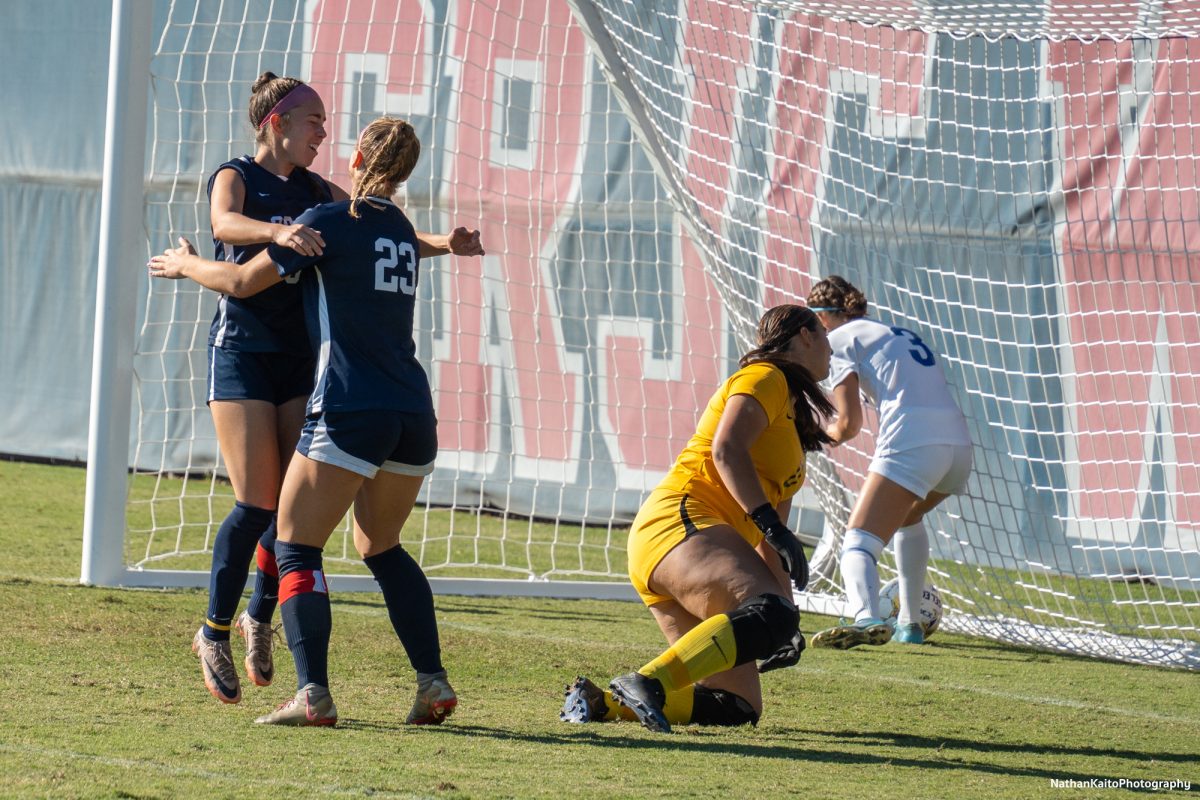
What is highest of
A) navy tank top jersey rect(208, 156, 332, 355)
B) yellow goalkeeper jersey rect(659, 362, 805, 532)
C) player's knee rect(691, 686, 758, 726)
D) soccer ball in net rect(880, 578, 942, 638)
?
navy tank top jersey rect(208, 156, 332, 355)

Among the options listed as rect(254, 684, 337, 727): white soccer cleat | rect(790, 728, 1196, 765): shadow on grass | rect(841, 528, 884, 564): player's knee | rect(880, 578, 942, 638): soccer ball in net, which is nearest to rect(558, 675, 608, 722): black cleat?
rect(790, 728, 1196, 765): shadow on grass

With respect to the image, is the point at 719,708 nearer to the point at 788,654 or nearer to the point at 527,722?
the point at 788,654

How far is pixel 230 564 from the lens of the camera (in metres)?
4.24

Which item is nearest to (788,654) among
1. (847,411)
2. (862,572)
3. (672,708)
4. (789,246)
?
(672,708)

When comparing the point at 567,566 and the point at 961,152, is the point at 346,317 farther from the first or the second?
the point at 961,152

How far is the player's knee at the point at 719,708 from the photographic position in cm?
424

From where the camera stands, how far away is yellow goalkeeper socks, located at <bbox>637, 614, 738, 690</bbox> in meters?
3.97

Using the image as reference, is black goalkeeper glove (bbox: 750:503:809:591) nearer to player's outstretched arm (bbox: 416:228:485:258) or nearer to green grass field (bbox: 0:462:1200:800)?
green grass field (bbox: 0:462:1200:800)

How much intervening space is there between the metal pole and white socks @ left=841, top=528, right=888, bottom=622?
124 inches

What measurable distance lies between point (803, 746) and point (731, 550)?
1.96 feet

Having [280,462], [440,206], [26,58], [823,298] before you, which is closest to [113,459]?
[280,462]

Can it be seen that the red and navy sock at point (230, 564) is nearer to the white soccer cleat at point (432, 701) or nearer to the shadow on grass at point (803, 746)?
the shadow on grass at point (803, 746)

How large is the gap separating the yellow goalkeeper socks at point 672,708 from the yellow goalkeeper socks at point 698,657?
0.23ft

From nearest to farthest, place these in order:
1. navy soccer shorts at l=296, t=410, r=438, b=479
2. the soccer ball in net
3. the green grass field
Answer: the green grass field, navy soccer shorts at l=296, t=410, r=438, b=479, the soccer ball in net
